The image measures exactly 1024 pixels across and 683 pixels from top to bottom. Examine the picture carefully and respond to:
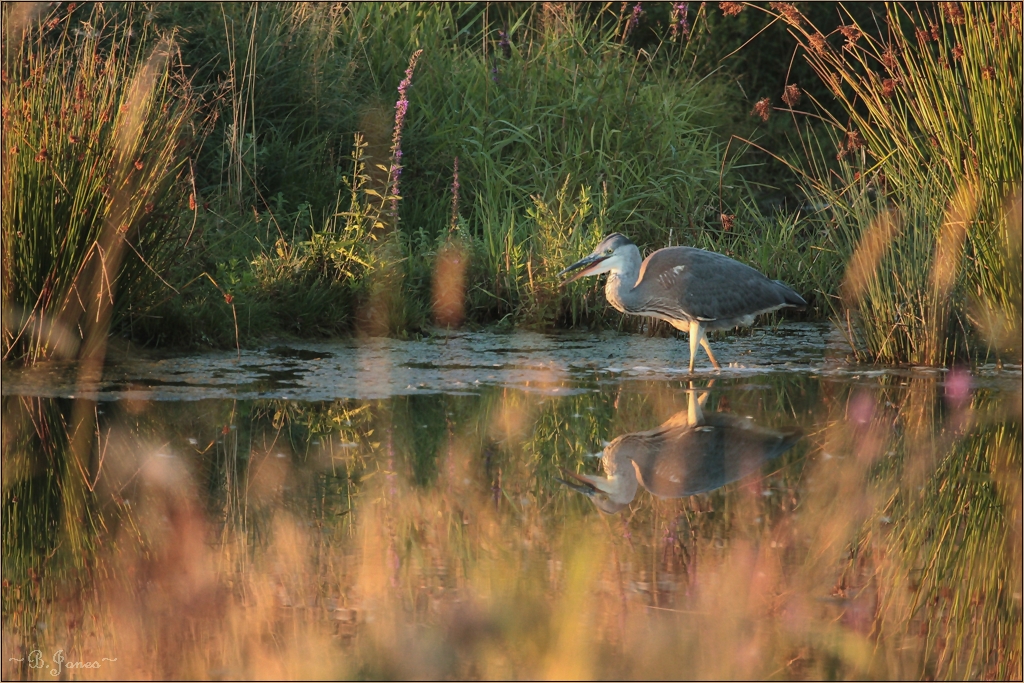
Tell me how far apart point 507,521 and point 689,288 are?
3.04 metres

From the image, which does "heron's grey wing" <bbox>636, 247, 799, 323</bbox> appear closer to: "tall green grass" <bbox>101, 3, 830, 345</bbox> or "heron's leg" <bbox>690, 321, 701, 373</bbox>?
"heron's leg" <bbox>690, 321, 701, 373</bbox>

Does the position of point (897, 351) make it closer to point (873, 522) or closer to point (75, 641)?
point (873, 522)

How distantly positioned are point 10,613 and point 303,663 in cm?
90

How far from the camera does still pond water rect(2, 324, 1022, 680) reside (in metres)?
3.32

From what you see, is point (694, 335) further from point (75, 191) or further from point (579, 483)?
point (75, 191)

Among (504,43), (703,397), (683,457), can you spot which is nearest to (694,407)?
(703,397)

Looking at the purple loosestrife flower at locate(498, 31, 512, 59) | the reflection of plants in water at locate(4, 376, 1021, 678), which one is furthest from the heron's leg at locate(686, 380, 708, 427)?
the purple loosestrife flower at locate(498, 31, 512, 59)

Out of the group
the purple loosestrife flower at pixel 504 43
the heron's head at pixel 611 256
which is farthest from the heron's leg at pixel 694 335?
Answer: the purple loosestrife flower at pixel 504 43

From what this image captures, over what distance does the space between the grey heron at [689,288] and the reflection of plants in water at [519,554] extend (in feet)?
4.17

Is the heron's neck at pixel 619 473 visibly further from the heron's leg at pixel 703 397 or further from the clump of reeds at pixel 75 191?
the clump of reeds at pixel 75 191

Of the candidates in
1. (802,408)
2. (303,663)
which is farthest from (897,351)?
(303,663)

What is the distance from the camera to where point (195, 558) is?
13.0 feet

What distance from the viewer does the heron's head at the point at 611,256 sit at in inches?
289

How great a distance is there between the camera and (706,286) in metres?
7.14
